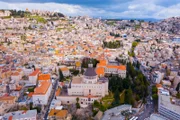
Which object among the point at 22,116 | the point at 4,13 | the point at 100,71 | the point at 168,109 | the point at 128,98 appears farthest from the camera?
the point at 4,13

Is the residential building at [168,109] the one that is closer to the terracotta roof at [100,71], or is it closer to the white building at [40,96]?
the terracotta roof at [100,71]

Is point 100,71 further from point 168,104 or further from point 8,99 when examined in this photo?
point 8,99

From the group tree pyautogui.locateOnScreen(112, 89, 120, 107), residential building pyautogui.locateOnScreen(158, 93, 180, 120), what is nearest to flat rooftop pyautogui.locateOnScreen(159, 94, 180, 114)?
residential building pyautogui.locateOnScreen(158, 93, 180, 120)

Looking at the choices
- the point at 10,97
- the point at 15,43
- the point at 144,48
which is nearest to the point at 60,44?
the point at 15,43

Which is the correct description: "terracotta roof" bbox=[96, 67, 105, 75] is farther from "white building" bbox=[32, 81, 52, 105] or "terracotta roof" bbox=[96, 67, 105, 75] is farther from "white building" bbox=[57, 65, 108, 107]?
"white building" bbox=[32, 81, 52, 105]

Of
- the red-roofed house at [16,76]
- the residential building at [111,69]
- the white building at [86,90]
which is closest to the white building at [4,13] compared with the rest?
the red-roofed house at [16,76]

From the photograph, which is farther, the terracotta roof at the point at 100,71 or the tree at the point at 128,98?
the terracotta roof at the point at 100,71

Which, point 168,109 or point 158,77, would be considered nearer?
point 168,109

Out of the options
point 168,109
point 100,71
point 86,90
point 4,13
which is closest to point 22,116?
point 86,90
